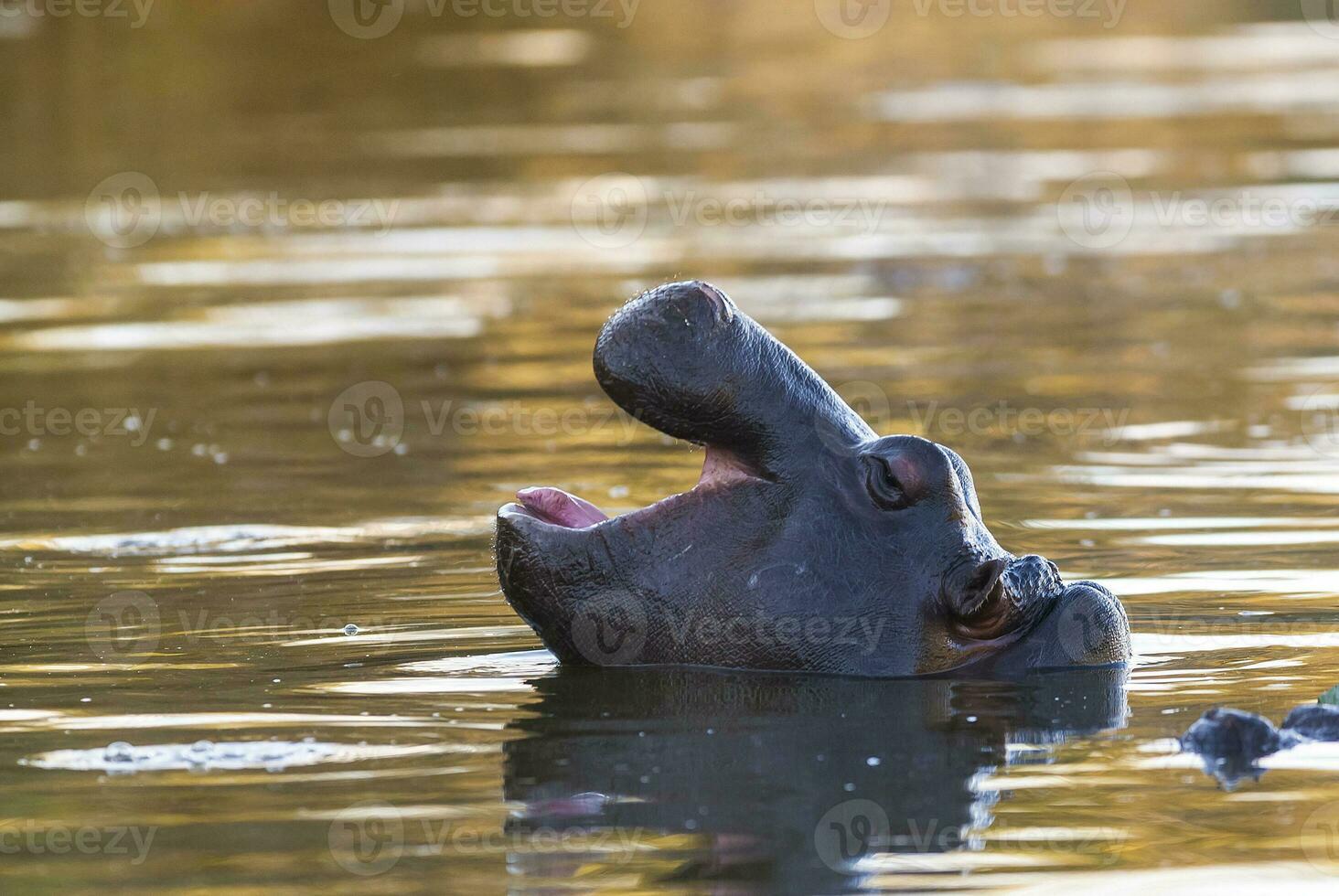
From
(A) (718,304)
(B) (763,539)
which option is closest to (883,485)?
(B) (763,539)

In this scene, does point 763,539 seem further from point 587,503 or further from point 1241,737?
point 1241,737

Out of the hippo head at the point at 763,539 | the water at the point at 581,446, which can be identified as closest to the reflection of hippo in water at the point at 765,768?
the water at the point at 581,446

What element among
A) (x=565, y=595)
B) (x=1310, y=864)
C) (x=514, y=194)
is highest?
(x=514, y=194)

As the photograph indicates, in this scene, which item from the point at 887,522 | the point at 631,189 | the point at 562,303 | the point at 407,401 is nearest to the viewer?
the point at 887,522

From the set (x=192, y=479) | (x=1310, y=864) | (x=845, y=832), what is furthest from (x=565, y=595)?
(x=192, y=479)

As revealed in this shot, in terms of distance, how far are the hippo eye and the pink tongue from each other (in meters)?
0.79

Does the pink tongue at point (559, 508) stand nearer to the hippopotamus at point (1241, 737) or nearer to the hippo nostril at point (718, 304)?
the hippo nostril at point (718, 304)

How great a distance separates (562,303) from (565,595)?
917 centimetres

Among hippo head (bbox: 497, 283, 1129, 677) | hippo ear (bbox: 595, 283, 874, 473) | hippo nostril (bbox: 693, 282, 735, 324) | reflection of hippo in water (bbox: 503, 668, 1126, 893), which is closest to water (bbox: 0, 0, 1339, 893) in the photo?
reflection of hippo in water (bbox: 503, 668, 1126, 893)

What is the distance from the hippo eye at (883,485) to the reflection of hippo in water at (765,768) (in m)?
0.56

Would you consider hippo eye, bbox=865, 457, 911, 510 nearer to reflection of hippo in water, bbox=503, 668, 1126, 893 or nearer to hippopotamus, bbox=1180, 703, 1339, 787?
reflection of hippo in water, bbox=503, 668, 1126, 893

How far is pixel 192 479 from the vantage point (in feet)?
36.6

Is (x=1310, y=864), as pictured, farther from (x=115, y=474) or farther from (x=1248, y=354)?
(x=1248, y=354)

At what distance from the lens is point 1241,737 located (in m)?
6.36
